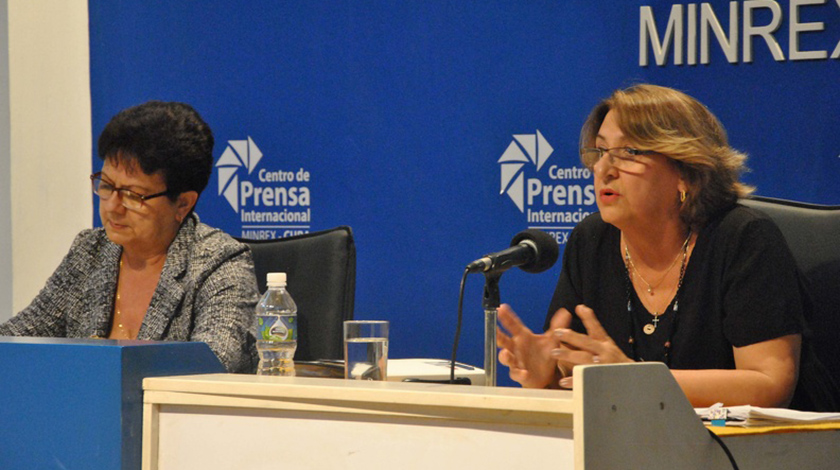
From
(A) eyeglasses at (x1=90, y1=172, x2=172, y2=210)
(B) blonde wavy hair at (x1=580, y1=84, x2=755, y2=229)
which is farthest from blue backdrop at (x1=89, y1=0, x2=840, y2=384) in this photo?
(A) eyeglasses at (x1=90, y1=172, x2=172, y2=210)

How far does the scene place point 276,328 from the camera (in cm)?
206

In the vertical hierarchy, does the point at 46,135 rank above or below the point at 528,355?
above

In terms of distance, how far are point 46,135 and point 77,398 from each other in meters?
2.79

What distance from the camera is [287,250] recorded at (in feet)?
8.27

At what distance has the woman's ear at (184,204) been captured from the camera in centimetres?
252

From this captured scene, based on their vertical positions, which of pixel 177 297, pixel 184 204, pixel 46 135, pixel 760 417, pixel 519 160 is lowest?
pixel 760 417

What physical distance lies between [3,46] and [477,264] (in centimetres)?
296

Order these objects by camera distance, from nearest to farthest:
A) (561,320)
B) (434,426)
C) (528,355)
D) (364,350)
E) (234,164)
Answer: (434,426) → (364,350) → (528,355) → (561,320) → (234,164)

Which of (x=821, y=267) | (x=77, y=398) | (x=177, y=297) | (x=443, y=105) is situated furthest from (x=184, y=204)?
(x=821, y=267)

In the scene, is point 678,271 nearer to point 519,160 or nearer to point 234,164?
point 519,160

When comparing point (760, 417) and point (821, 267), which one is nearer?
point (760, 417)

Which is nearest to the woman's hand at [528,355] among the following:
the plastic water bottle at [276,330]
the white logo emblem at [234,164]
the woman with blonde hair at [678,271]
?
the woman with blonde hair at [678,271]

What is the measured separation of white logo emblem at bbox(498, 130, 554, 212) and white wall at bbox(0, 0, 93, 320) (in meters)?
1.66

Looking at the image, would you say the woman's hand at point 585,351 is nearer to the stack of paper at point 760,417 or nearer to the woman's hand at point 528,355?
the woman's hand at point 528,355
